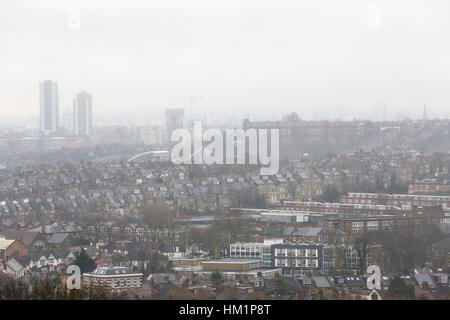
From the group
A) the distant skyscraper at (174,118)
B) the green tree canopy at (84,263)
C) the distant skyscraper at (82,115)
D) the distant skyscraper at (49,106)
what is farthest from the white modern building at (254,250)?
the distant skyscraper at (82,115)

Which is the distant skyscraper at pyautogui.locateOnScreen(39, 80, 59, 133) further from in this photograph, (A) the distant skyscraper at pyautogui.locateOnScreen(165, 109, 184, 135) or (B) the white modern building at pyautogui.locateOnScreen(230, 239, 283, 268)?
(B) the white modern building at pyautogui.locateOnScreen(230, 239, 283, 268)

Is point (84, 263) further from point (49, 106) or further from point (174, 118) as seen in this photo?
point (49, 106)

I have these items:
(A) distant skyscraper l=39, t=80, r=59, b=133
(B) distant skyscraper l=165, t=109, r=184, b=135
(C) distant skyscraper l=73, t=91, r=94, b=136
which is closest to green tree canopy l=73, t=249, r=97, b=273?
(A) distant skyscraper l=39, t=80, r=59, b=133

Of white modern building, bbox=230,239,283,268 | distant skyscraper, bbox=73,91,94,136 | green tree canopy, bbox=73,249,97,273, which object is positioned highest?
distant skyscraper, bbox=73,91,94,136

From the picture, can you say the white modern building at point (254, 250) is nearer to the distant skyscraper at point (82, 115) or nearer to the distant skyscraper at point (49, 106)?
the distant skyscraper at point (49, 106)
